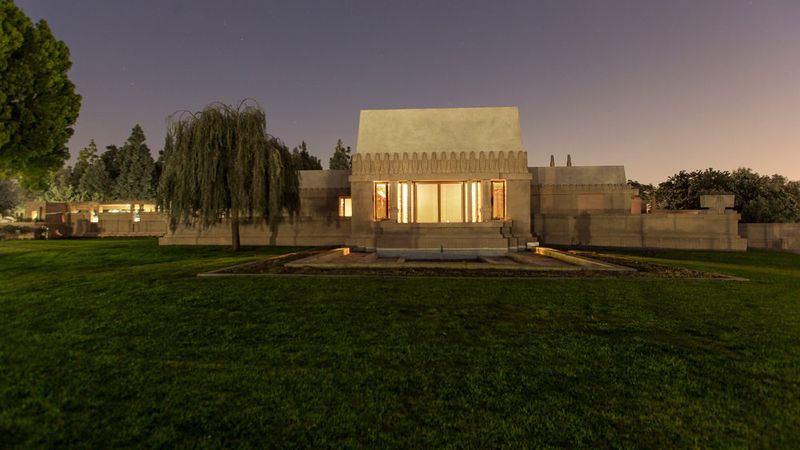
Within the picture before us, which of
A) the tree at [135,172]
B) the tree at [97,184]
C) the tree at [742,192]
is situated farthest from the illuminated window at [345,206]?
the tree at [97,184]

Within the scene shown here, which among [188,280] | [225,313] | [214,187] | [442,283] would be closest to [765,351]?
[442,283]

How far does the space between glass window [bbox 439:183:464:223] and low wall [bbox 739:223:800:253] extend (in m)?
17.9

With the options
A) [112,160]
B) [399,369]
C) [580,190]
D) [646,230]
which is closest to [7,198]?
[112,160]

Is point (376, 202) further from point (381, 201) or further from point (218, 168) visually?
point (218, 168)

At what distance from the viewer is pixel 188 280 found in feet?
31.8

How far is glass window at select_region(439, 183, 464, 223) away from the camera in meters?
24.7

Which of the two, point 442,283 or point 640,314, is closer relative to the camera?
point 640,314

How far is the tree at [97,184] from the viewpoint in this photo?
56656 millimetres

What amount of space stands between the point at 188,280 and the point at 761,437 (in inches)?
426

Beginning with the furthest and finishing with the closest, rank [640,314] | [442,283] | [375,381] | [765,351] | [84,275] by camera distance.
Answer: [84,275], [442,283], [640,314], [765,351], [375,381]

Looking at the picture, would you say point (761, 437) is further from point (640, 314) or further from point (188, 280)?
point (188, 280)

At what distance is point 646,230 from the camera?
22.6 metres

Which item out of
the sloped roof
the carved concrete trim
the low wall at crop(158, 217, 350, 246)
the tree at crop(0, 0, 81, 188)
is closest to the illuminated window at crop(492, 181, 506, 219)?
the carved concrete trim

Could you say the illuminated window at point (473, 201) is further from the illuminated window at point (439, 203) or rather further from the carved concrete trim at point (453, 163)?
the illuminated window at point (439, 203)
